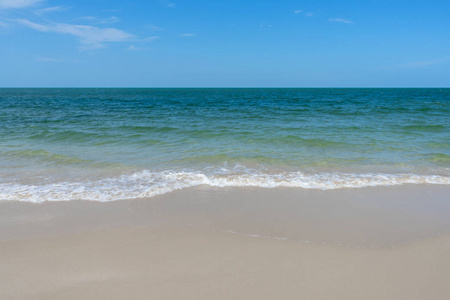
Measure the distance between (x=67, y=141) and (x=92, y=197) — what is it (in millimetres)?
8692

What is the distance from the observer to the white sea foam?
676 centimetres

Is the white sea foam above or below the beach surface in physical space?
above

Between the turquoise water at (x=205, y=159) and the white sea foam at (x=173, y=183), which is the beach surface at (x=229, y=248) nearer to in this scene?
the white sea foam at (x=173, y=183)

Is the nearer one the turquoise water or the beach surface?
the beach surface

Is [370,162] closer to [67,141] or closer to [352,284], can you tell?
[352,284]

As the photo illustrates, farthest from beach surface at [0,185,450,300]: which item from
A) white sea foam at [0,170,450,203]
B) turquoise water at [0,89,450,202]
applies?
turquoise water at [0,89,450,202]

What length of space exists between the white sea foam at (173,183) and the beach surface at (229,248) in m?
0.43

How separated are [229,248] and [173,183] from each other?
3.58m

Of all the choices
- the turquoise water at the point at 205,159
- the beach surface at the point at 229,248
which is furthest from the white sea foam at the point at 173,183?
the beach surface at the point at 229,248

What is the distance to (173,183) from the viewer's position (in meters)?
7.59

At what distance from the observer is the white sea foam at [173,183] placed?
6758 mm

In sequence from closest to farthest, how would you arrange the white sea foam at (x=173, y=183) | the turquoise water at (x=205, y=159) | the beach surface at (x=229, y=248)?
the beach surface at (x=229, y=248) < the white sea foam at (x=173, y=183) < the turquoise water at (x=205, y=159)

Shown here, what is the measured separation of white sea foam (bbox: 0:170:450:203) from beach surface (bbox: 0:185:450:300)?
0.43 meters

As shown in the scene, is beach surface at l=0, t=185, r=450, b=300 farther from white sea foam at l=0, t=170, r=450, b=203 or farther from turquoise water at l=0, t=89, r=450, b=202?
turquoise water at l=0, t=89, r=450, b=202
